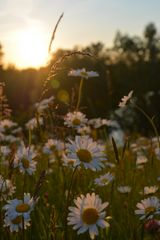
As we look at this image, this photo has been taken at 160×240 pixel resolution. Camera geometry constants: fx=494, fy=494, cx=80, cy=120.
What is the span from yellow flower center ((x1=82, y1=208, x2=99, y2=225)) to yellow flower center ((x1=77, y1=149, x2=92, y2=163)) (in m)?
0.26

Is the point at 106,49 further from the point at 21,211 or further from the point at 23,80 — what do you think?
the point at 21,211

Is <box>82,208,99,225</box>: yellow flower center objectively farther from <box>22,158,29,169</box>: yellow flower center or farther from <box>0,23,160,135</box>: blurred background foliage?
<box>0,23,160,135</box>: blurred background foliage

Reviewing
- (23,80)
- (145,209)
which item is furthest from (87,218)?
(23,80)

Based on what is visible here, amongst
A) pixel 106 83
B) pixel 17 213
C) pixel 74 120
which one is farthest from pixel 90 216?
pixel 106 83

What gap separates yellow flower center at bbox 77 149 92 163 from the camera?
2.01 m

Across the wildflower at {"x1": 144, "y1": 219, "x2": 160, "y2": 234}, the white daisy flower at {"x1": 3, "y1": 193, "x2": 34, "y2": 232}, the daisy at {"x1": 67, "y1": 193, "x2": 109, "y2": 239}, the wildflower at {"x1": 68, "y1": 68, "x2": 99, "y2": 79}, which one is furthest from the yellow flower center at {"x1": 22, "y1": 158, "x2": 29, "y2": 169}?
the wildflower at {"x1": 68, "y1": 68, "x2": 99, "y2": 79}

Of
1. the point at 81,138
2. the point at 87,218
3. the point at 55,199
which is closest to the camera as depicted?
the point at 87,218

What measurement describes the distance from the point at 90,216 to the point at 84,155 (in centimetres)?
31

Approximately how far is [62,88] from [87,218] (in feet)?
85.5

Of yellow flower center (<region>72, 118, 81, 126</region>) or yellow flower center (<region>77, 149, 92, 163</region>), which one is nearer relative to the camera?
yellow flower center (<region>77, 149, 92, 163</region>)

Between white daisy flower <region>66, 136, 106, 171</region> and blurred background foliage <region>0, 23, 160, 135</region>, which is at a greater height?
blurred background foliage <region>0, 23, 160, 135</region>

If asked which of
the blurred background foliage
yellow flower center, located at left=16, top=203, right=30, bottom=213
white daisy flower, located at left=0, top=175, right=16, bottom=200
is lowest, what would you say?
yellow flower center, located at left=16, top=203, right=30, bottom=213

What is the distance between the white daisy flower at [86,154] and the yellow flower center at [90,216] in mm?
219

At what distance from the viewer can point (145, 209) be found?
215 centimetres
